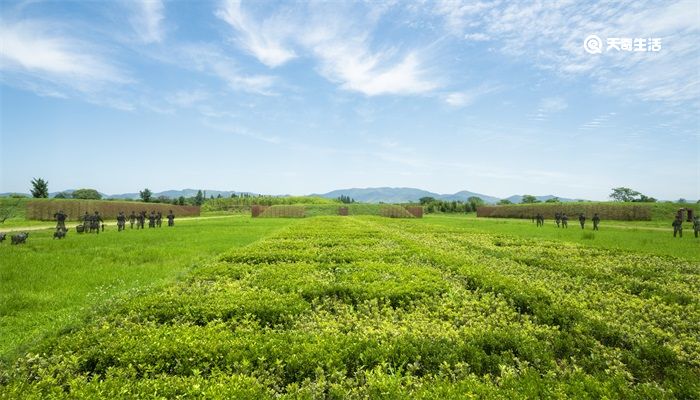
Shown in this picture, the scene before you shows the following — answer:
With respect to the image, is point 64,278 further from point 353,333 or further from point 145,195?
point 145,195

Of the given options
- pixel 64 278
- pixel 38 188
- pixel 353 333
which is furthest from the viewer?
pixel 38 188

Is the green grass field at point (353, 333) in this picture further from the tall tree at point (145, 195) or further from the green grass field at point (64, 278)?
the tall tree at point (145, 195)

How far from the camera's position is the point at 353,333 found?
7.77 metres

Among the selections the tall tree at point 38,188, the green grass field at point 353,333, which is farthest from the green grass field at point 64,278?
the tall tree at point 38,188

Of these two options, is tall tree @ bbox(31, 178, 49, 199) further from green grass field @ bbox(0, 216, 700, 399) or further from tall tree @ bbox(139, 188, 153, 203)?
green grass field @ bbox(0, 216, 700, 399)

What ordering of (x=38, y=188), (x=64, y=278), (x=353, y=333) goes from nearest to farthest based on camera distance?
(x=353, y=333)
(x=64, y=278)
(x=38, y=188)

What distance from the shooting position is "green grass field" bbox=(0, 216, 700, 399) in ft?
19.2

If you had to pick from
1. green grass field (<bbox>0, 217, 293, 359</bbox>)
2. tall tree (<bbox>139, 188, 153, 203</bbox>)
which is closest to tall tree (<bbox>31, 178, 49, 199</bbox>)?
tall tree (<bbox>139, 188, 153, 203</bbox>)

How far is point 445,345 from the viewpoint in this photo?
7195 mm

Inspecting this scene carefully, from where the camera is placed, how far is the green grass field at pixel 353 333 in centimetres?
584

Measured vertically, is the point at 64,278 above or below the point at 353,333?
below

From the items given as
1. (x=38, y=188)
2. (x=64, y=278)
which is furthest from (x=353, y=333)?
(x=38, y=188)

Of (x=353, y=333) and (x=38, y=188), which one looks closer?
(x=353, y=333)

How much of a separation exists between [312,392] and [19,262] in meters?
18.5
